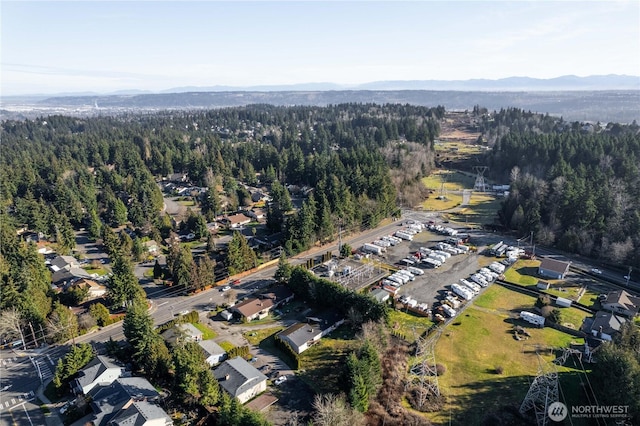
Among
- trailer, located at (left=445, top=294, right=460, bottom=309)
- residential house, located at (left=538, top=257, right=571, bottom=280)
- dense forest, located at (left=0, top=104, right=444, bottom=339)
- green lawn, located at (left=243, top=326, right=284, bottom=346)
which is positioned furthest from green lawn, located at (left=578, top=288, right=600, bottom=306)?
green lawn, located at (left=243, top=326, right=284, bottom=346)

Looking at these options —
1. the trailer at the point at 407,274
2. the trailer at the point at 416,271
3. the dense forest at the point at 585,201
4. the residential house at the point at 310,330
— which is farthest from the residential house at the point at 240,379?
the dense forest at the point at 585,201

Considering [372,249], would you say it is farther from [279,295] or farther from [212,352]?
[212,352]

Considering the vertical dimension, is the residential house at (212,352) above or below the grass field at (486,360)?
above

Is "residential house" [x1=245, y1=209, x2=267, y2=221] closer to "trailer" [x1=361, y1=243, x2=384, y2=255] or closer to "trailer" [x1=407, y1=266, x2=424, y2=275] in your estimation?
"trailer" [x1=361, y1=243, x2=384, y2=255]

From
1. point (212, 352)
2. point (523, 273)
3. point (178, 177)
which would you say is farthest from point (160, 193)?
point (523, 273)

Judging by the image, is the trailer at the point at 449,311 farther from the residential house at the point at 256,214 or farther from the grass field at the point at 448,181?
the grass field at the point at 448,181

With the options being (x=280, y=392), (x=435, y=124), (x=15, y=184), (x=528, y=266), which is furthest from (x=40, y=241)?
(x=435, y=124)
